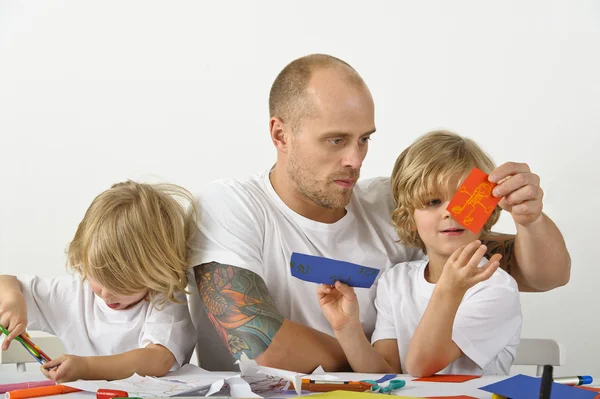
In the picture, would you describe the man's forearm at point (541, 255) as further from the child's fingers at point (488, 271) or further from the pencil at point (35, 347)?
the pencil at point (35, 347)

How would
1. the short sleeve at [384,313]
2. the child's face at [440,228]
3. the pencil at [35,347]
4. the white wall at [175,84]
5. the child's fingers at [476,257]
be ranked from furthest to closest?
1. the white wall at [175,84]
2. the short sleeve at [384,313]
3. the child's face at [440,228]
4. the pencil at [35,347]
5. the child's fingers at [476,257]

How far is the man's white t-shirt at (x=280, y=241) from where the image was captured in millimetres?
1939

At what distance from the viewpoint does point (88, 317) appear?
1.94m

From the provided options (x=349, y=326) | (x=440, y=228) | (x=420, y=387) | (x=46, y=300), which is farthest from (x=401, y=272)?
(x=46, y=300)

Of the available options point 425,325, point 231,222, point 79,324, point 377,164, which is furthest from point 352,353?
point 377,164

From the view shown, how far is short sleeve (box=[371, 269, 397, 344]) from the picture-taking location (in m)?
1.91

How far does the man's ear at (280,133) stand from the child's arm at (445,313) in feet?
2.34

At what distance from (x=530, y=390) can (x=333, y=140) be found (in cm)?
90

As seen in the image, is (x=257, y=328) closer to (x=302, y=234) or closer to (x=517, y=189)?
(x=302, y=234)

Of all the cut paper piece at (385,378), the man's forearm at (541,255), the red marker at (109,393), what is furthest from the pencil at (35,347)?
the man's forearm at (541,255)

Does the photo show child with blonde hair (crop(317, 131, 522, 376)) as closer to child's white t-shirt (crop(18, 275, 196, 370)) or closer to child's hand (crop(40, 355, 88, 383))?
child's white t-shirt (crop(18, 275, 196, 370))

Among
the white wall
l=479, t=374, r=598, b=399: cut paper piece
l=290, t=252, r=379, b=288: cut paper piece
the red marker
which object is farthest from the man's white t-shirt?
the white wall

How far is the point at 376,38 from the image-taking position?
3.44 metres

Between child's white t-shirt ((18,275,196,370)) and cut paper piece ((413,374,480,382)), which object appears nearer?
cut paper piece ((413,374,480,382))
